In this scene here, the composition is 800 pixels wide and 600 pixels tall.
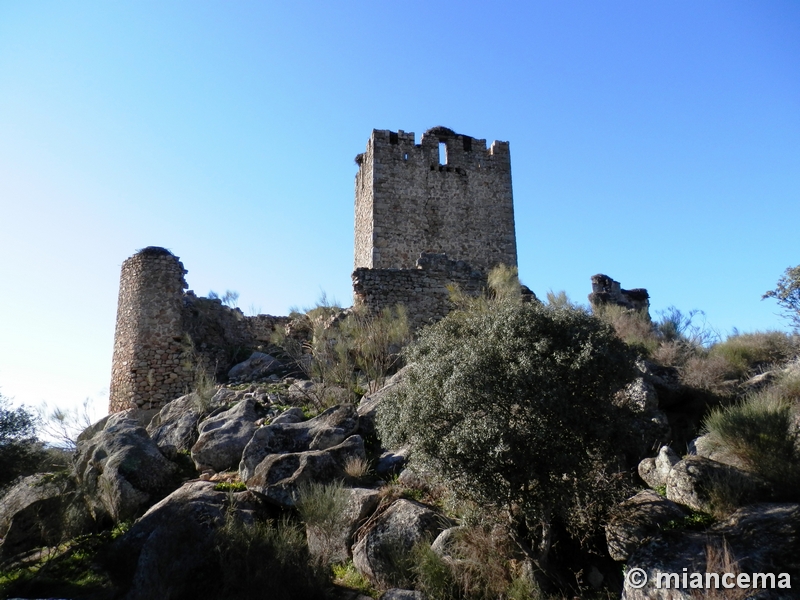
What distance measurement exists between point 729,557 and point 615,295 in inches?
528

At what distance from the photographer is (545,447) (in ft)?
24.1

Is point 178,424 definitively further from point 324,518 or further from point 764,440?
point 764,440

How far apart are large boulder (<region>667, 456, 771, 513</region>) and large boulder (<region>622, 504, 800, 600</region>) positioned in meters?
0.20

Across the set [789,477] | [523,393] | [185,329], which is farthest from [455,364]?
[185,329]

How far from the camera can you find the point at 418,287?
52.8 ft

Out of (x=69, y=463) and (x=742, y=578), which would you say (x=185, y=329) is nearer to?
(x=69, y=463)

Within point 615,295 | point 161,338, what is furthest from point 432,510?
point 615,295

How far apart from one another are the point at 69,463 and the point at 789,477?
1074cm

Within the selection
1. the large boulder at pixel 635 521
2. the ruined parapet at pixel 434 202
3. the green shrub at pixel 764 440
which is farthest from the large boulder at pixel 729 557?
the ruined parapet at pixel 434 202

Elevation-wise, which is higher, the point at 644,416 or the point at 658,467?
the point at 644,416

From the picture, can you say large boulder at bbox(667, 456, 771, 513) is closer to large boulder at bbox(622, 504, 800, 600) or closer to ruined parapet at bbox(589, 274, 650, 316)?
large boulder at bbox(622, 504, 800, 600)

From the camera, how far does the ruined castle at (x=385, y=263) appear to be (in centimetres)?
1609

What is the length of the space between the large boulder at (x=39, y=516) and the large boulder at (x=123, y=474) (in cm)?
25

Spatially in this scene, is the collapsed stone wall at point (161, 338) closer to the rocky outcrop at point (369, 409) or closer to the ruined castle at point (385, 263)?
the ruined castle at point (385, 263)
